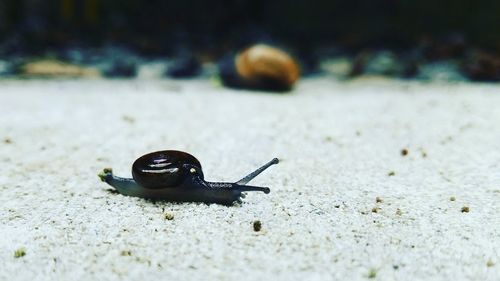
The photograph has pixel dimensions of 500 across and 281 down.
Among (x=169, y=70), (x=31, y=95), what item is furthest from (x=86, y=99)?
(x=169, y=70)

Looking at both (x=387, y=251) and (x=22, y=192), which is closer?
(x=387, y=251)

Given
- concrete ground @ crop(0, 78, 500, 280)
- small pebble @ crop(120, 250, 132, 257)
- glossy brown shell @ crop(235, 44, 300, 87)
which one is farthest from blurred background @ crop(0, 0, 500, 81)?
small pebble @ crop(120, 250, 132, 257)

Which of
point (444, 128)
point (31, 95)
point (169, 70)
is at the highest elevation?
point (169, 70)

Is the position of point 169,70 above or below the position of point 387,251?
above

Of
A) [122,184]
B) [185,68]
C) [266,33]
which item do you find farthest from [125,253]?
[266,33]

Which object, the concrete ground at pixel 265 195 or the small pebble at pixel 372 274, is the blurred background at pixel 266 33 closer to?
the concrete ground at pixel 265 195

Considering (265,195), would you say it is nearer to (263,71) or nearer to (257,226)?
(257,226)

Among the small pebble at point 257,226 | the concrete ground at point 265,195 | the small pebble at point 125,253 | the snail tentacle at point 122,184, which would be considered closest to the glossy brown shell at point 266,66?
the concrete ground at point 265,195

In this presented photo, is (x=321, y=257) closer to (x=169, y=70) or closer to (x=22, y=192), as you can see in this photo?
(x=22, y=192)
